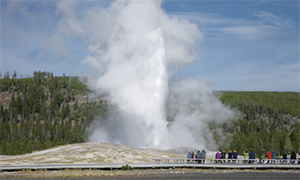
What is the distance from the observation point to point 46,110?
14288 cm

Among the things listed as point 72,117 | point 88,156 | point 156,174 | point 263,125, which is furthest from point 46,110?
point 156,174

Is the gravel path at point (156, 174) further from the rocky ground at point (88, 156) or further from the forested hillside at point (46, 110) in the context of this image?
the forested hillside at point (46, 110)

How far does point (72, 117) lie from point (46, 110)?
39.6 feet

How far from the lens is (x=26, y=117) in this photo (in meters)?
142

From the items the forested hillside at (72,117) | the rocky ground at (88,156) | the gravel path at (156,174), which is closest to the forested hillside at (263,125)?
the forested hillside at (72,117)

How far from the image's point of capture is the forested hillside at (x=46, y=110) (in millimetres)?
107625

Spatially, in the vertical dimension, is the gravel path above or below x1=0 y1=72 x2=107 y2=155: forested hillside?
below

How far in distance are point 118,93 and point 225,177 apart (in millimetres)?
57952

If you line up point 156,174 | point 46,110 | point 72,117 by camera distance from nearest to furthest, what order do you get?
1. point 156,174
2. point 72,117
3. point 46,110

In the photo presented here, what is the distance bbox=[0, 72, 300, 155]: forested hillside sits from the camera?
100062 millimetres

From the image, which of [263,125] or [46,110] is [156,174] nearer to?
[263,125]

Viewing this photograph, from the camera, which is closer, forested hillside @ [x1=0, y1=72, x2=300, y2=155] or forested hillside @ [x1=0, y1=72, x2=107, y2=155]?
forested hillside @ [x1=0, y1=72, x2=300, y2=155]

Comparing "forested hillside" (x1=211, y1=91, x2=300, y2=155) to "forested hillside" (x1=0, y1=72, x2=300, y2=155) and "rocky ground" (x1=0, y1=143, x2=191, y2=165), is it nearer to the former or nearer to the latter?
"forested hillside" (x1=0, y1=72, x2=300, y2=155)

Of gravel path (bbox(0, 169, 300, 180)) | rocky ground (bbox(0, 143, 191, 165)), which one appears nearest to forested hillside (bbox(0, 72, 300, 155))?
rocky ground (bbox(0, 143, 191, 165))
